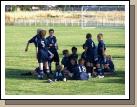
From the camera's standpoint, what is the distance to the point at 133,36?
17828 mm

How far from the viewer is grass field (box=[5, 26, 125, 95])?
17.8 metres

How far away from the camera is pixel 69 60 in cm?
1797

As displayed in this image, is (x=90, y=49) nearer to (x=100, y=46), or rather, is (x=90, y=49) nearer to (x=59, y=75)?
(x=100, y=46)

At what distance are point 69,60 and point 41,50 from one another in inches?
13.7

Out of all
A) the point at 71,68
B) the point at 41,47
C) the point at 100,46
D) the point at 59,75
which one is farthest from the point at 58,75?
the point at 100,46

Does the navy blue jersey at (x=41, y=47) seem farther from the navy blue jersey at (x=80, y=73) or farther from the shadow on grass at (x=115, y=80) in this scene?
the shadow on grass at (x=115, y=80)

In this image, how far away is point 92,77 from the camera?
17953mm

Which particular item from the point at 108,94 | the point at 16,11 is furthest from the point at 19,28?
the point at 108,94

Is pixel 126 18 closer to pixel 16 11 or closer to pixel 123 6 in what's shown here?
pixel 123 6

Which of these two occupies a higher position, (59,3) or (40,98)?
(59,3)

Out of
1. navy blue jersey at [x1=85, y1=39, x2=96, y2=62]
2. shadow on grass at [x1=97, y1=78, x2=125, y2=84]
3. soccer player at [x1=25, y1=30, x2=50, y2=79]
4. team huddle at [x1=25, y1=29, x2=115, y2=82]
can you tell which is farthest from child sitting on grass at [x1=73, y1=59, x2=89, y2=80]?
soccer player at [x1=25, y1=30, x2=50, y2=79]

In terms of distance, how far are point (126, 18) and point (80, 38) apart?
0.58 metres

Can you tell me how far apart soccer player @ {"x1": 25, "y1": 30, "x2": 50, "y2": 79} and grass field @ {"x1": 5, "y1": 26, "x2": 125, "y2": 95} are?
8cm

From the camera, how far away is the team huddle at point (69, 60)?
1792 cm
